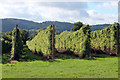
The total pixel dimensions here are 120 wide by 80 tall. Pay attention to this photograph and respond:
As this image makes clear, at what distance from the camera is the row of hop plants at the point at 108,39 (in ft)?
99.4

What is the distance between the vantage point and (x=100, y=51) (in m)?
35.3

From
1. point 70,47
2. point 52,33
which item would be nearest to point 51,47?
point 52,33

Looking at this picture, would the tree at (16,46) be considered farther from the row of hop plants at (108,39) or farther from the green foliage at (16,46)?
the row of hop plants at (108,39)

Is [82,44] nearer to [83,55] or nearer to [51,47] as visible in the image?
[83,55]

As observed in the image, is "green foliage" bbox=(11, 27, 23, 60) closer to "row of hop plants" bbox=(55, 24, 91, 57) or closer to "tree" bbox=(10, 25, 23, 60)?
"tree" bbox=(10, 25, 23, 60)

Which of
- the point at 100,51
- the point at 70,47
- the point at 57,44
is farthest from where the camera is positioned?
the point at 57,44

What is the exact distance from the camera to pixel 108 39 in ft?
105

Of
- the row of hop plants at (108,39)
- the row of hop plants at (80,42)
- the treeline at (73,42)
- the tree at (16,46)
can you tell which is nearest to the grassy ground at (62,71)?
the tree at (16,46)

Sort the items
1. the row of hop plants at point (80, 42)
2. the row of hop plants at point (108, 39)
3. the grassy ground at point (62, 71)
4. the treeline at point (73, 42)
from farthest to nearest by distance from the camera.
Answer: the row of hop plants at point (108, 39) < the row of hop plants at point (80, 42) < the treeline at point (73, 42) < the grassy ground at point (62, 71)

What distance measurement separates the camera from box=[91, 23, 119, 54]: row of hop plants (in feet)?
99.4

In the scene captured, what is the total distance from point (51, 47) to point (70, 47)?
29.1 feet

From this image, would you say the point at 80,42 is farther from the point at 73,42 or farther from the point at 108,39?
the point at 108,39

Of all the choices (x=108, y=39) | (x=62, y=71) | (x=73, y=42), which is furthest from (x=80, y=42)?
(x=62, y=71)

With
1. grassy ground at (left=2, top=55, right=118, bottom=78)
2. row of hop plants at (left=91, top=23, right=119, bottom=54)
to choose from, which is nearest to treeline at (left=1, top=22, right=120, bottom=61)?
row of hop plants at (left=91, top=23, right=119, bottom=54)
